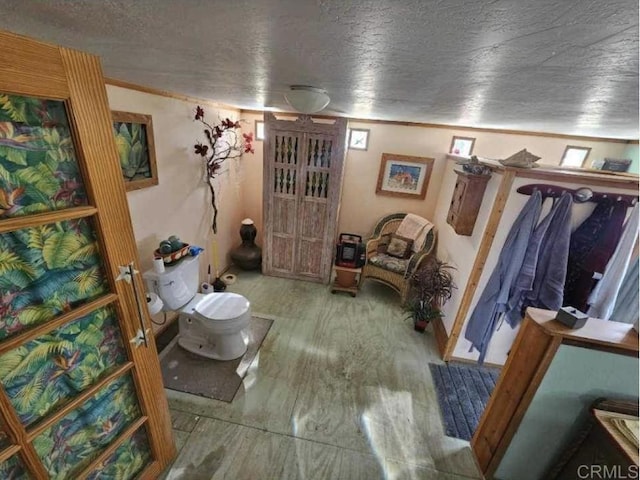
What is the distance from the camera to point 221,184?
10.9 feet

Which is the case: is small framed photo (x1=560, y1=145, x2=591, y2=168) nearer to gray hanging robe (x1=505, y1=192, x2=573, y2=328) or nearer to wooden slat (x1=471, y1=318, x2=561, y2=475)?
gray hanging robe (x1=505, y1=192, x2=573, y2=328)

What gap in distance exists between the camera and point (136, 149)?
1.98m

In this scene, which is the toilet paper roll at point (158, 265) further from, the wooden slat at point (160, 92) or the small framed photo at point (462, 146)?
the small framed photo at point (462, 146)

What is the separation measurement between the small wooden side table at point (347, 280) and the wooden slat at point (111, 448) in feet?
7.88

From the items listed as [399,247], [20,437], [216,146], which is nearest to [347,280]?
[399,247]

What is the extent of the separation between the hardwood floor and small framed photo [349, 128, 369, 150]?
233cm

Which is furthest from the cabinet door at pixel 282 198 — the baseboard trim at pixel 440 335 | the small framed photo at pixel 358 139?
the baseboard trim at pixel 440 335

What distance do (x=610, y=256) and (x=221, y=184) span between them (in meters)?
3.60

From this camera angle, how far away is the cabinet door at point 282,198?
316cm

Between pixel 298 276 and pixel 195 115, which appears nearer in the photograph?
pixel 195 115

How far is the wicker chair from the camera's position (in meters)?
3.17

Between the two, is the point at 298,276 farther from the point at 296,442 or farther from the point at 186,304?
the point at 296,442

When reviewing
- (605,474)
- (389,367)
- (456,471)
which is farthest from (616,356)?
(389,367)
